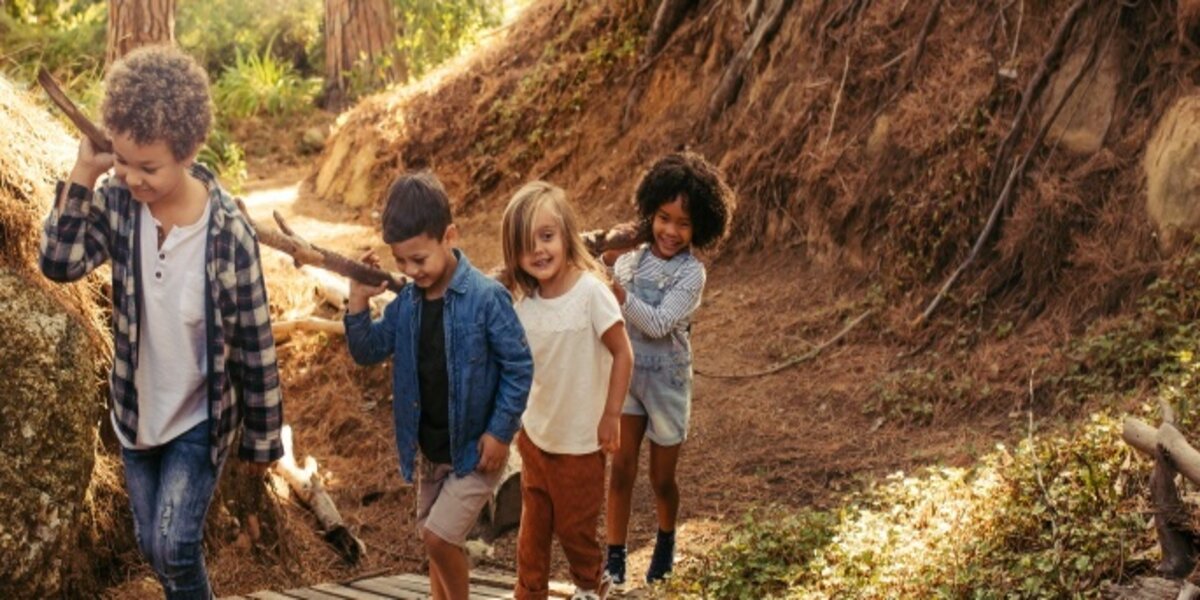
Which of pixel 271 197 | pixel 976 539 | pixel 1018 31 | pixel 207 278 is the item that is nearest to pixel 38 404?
pixel 207 278

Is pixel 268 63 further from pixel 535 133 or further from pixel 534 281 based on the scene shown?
pixel 534 281

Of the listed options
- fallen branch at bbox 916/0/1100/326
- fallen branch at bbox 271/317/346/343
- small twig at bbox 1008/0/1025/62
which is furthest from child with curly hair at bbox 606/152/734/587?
small twig at bbox 1008/0/1025/62

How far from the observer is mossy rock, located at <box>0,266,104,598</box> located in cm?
606

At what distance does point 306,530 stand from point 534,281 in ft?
10.9

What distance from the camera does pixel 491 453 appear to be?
5266mm

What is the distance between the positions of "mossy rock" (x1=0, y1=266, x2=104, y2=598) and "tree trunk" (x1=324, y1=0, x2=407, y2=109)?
43.1 ft

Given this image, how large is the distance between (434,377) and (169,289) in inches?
37.5

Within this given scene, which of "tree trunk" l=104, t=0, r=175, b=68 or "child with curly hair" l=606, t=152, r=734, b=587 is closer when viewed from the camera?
"child with curly hair" l=606, t=152, r=734, b=587

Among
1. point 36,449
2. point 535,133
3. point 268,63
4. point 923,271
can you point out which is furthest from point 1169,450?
point 268,63

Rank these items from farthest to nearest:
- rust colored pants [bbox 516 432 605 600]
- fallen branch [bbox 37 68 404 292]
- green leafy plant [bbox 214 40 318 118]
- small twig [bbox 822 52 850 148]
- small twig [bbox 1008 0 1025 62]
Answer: green leafy plant [bbox 214 40 318 118]
small twig [bbox 822 52 850 148]
small twig [bbox 1008 0 1025 62]
rust colored pants [bbox 516 432 605 600]
fallen branch [bbox 37 68 404 292]

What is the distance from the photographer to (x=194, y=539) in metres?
4.85

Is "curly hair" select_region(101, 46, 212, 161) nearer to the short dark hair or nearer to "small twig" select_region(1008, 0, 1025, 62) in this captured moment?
the short dark hair

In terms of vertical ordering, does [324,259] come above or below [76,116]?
below

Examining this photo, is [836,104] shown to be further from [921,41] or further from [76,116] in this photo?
[76,116]
